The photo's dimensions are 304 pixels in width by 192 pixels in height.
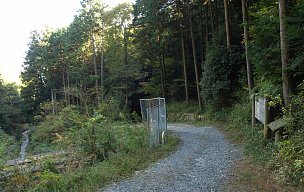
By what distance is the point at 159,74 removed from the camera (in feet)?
98.1

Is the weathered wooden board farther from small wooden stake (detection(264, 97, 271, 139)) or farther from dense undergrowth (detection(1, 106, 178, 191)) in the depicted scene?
dense undergrowth (detection(1, 106, 178, 191))

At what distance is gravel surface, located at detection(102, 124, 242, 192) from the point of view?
21.1ft

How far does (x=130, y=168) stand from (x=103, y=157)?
A: 1.35 m

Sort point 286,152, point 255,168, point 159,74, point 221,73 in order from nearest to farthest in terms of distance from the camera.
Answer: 1. point 286,152
2. point 255,168
3. point 221,73
4. point 159,74

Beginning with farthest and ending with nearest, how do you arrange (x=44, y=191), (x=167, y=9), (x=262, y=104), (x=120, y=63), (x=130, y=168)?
(x=120, y=63), (x=167, y=9), (x=262, y=104), (x=130, y=168), (x=44, y=191)

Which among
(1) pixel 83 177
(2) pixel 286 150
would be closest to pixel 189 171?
(2) pixel 286 150

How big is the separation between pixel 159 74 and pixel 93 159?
2166 cm

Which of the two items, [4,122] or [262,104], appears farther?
[4,122]

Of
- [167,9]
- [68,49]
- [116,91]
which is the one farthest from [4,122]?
[167,9]

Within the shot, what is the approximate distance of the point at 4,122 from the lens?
42.4 m

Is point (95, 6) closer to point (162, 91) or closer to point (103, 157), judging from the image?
point (162, 91)

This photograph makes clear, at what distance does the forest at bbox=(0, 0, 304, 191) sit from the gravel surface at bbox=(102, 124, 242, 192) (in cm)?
80

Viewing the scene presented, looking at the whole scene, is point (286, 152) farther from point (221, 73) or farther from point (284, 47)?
point (221, 73)

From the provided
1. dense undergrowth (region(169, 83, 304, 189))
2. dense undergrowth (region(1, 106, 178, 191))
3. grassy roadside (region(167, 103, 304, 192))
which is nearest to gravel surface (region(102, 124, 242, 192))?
grassy roadside (region(167, 103, 304, 192))
